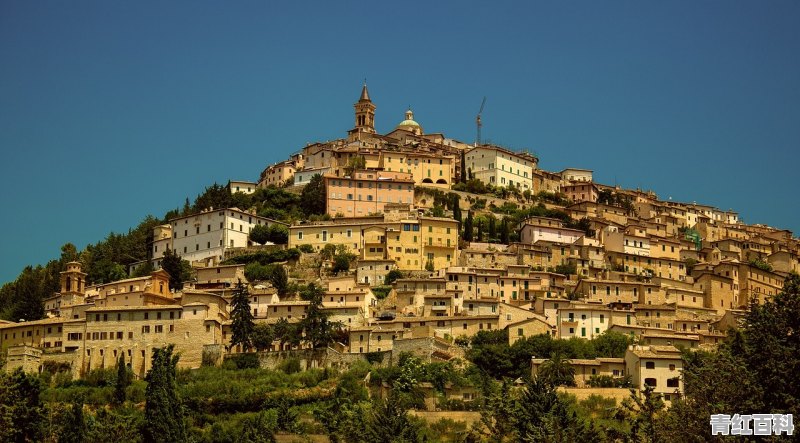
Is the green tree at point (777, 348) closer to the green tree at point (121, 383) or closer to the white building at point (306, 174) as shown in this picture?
the green tree at point (121, 383)

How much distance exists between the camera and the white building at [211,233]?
3169 inches

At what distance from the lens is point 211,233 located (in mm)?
81188

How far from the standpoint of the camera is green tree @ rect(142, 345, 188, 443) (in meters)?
53.4

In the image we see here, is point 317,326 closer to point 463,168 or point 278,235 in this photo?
point 278,235

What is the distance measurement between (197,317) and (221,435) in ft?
31.4

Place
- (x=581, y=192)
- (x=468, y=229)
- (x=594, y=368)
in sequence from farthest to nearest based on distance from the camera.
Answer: (x=581, y=192)
(x=468, y=229)
(x=594, y=368)

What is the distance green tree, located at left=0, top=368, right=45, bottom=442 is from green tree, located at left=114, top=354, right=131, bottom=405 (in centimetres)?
495

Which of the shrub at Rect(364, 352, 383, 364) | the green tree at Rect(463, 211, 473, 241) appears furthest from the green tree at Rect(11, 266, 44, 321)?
the green tree at Rect(463, 211, 473, 241)

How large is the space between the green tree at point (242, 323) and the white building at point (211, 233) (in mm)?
15214

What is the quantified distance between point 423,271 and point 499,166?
86.0 ft

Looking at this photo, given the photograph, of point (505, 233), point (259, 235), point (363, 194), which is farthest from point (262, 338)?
point (363, 194)

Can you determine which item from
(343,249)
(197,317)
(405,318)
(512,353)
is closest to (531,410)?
(512,353)

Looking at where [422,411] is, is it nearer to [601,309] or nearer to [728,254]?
[601,309]

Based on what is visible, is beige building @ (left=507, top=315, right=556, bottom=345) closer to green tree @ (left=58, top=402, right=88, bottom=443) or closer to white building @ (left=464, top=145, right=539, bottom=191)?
green tree @ (left=58, top=402, right=88, bottom=443)
